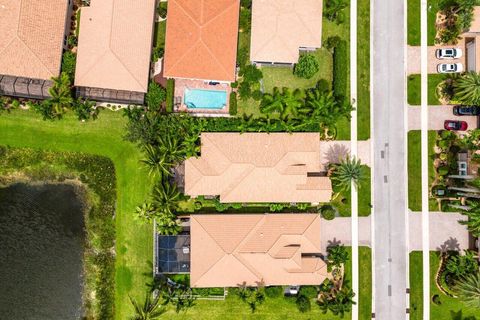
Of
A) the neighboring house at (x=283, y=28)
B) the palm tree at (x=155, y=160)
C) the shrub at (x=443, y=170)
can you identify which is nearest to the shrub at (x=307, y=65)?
the neighboring house at (x=283, y=28)

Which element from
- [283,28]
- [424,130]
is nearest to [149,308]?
[283,28]

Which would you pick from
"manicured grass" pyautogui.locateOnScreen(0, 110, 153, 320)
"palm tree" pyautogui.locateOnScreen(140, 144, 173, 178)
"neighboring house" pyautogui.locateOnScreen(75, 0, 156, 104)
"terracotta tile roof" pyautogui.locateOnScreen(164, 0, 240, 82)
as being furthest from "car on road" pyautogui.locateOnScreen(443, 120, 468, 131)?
"manicured grass" pyautogui.locateOnScreen(0, 110, 153, 320)

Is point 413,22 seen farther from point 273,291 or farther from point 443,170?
point 273,291

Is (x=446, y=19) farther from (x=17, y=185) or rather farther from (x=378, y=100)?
(x=17, y=185)

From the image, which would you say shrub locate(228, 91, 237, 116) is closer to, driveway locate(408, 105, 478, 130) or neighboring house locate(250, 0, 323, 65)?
neighboring house locate(250, 0, 323, 65)

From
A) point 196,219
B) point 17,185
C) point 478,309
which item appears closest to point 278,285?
point 196,219

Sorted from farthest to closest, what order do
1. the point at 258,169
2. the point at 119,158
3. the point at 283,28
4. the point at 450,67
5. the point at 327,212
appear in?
the point at 119,158 → the point at 450,67 → the point at 327,212 → the point at 258,169 → the point at 283,28

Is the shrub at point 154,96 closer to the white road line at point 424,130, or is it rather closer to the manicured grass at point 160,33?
the manicured grass at point 160,33
